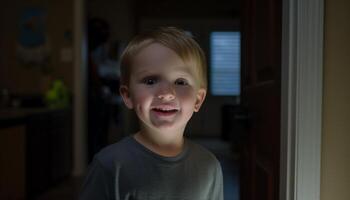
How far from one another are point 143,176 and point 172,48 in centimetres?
26

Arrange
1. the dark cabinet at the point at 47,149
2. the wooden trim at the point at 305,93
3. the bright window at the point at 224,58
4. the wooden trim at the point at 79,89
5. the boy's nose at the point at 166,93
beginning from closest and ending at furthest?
the boy's nose at the point at 166,93 < the wooden trim at the point at 305,93 < the dark cabinet at the point at 47,149 < the wooden trim at the point at 79,89 < the bright window at the point at 224,58

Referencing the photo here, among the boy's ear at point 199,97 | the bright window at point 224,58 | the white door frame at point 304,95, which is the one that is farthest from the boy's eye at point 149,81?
the bright window at point 224,58

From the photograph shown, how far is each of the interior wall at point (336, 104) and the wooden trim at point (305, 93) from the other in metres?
0.02

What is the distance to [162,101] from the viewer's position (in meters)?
0.83

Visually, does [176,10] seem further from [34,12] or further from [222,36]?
[34,12]

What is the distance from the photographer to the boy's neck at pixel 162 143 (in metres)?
0.89

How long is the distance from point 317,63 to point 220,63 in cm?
794

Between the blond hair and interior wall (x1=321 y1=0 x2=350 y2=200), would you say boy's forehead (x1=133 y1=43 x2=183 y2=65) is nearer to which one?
the blond hair

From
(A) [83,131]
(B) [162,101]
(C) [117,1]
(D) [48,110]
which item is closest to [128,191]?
(B) [162,101]

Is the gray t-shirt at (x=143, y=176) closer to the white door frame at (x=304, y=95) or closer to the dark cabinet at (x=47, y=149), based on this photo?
the white door frame at (x=304, y=95)

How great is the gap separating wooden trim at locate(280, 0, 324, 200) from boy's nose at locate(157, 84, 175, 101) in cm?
42

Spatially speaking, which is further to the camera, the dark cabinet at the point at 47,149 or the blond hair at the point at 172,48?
the dark cabinet at the point at 47,149

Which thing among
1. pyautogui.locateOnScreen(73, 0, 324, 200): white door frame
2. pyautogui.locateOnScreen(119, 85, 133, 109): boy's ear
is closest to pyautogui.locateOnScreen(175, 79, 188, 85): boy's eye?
pyautogui.locateOnScreen(119, 85, 133, 109): boy's ear

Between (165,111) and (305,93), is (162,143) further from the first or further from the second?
(305,93)
